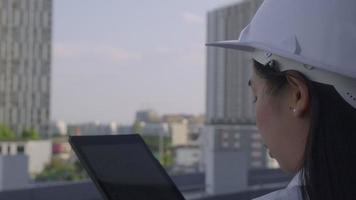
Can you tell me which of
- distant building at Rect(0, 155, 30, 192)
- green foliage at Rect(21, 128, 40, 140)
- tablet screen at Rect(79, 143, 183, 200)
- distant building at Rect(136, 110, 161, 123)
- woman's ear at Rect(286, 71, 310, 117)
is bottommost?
distant building at Rect(136, 110, 161, 123)

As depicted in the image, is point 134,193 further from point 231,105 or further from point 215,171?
point 231,105

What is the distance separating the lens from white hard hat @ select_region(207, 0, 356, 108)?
696 mm

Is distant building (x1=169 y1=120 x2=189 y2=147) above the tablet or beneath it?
beneath

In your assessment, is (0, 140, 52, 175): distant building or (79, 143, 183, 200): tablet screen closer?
(79, 143, 183, 200): tablet screen

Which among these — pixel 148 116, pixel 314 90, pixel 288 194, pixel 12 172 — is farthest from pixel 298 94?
pixel 148 116

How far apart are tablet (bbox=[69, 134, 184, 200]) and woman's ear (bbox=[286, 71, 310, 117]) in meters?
0.32

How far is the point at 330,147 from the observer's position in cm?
69

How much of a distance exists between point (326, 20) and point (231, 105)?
152 feet

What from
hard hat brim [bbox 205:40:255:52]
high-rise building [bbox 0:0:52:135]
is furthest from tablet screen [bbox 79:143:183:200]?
high-rise building [bbox 0:0:52:135]

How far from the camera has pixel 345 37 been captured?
697 millimetres

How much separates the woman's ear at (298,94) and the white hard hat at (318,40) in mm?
12

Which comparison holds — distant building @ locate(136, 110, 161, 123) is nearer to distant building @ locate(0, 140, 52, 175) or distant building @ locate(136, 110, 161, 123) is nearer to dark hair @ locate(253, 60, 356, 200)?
distant building @ locate(0, 140, 52, 175)

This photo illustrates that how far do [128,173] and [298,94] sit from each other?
1.19ft

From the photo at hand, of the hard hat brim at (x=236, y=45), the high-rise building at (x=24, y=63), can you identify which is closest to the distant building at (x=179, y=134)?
the high-rise building at (x=24, y=63)
